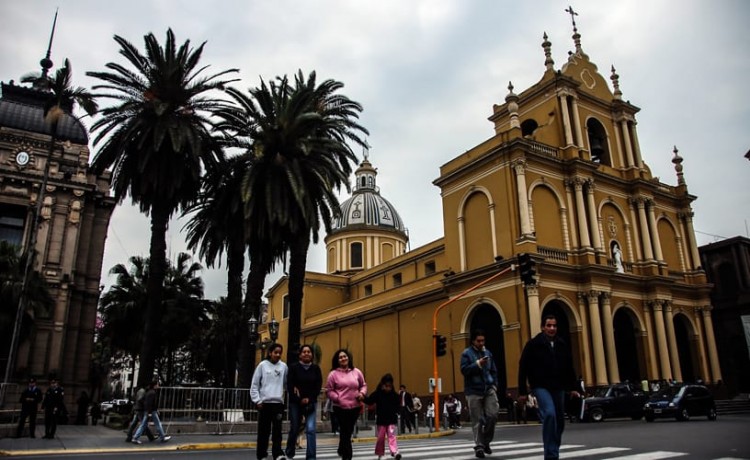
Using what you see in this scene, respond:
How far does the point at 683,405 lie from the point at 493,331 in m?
10.8

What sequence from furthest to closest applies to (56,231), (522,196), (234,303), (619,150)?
1. (619,150)
2. (522,196)
3. (56,231)
4. (234,303)

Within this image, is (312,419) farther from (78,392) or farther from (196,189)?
(78,392)

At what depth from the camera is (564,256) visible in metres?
30.7

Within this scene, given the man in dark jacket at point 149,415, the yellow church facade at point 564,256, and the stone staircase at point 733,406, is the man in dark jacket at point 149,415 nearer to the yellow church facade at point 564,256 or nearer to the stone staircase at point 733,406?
the yellow church facade at point 564,256

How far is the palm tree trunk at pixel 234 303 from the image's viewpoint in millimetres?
26047

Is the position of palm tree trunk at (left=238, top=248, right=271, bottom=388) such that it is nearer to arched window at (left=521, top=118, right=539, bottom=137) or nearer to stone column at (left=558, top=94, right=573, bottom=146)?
stone column at (left=558, top=94, right=573, bottom=146)

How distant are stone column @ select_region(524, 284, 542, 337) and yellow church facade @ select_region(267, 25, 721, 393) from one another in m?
0.06

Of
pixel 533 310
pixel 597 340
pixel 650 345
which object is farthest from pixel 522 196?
pixel 650 345

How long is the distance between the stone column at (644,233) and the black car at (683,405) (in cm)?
1419

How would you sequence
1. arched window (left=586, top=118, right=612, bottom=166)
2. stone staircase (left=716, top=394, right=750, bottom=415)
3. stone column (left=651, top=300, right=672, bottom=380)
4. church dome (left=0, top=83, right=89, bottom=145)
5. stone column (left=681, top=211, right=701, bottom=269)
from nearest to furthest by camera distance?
stone staircase (left=716, top=394, right=750, bottom=415) → church dome (left=0, top=83, right=89, bottom=145) → stone column (left=651, top=300, right=672, bottom=380) → arched window (left=586, top=118, right=612, bottom=166) → stone column (left=681, top=211, right=701, bottom=269)

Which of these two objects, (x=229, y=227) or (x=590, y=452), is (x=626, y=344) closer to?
(x=229, y=227)

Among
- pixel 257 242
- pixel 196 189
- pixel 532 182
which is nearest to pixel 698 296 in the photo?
pixel 532 182

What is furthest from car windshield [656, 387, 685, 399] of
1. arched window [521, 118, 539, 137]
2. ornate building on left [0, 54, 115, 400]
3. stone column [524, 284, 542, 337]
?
ornate building on left [0, 54, 115, 400]

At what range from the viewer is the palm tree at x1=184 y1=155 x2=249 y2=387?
26078mm
